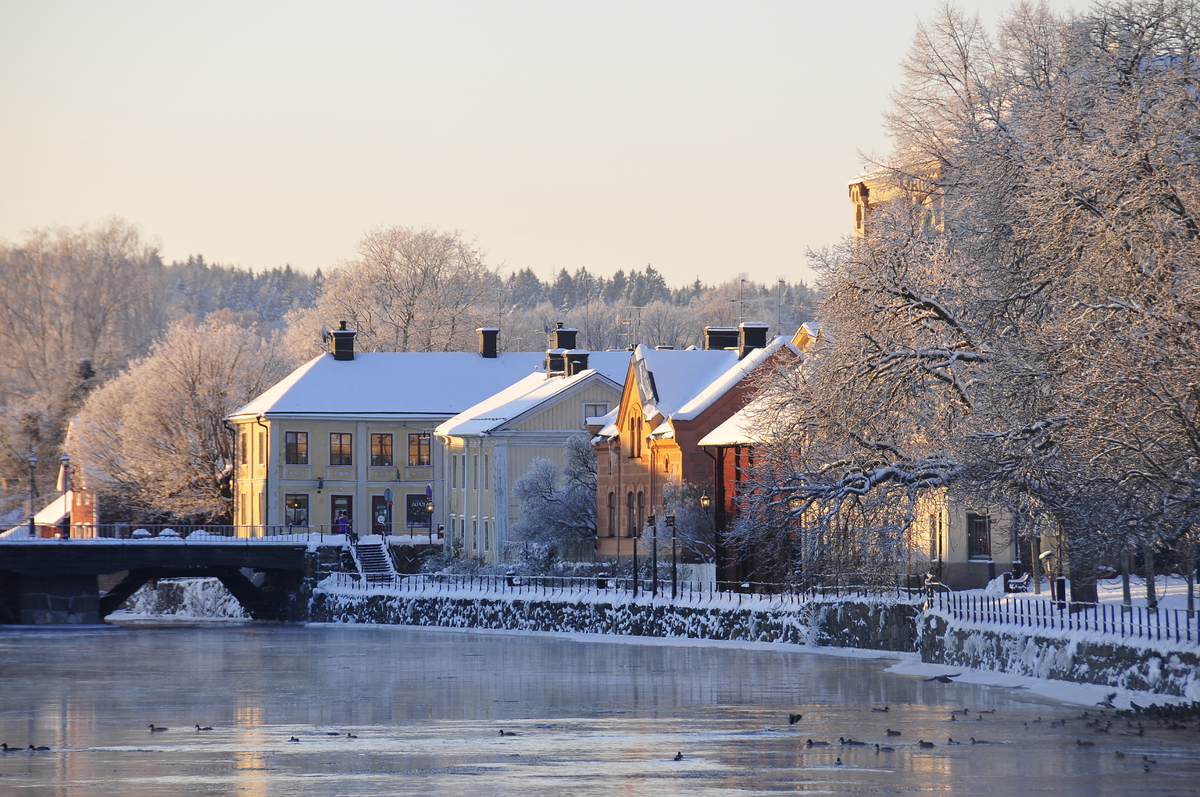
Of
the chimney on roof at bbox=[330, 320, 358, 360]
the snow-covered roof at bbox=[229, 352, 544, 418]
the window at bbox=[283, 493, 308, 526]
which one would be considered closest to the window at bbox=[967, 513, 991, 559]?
the snow-covered roof at bbox=[229, 352, 544, 418]

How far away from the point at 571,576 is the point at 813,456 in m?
21.5

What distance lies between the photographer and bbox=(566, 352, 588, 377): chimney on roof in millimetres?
73875

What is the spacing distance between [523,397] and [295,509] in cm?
1229

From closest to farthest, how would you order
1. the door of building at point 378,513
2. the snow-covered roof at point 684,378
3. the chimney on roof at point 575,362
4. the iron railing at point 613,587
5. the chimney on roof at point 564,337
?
1. the iron railing at point 613,587
2. the snow-covered roof at point 684,378
3. the chimney on roof at point 575,362
4. the door of building at point 378,513
5. the chimney on roof at point 564,337

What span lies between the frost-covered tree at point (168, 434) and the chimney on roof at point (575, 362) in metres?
19.0

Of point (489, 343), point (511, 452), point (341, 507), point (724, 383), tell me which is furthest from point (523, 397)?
point (724, 383)

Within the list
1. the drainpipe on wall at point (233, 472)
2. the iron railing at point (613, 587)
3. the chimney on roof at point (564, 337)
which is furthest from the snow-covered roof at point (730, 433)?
the drainpipe on wall at point (233, 472)

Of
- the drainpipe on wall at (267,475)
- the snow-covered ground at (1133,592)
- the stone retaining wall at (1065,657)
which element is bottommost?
the stone retaining wall at (1065,657)

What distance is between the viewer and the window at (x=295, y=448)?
7606 cm

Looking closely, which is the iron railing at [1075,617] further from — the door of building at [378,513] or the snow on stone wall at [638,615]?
the door of building at [378,513]

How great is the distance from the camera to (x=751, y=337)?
60.9 metres

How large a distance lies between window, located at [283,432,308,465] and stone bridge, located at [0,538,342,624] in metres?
7.82

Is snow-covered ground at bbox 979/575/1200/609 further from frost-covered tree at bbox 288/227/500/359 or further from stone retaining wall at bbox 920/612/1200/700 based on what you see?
frost-covered tree at bbox 288/227/500/359

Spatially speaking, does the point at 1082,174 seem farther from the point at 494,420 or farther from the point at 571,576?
the point at 494,420
